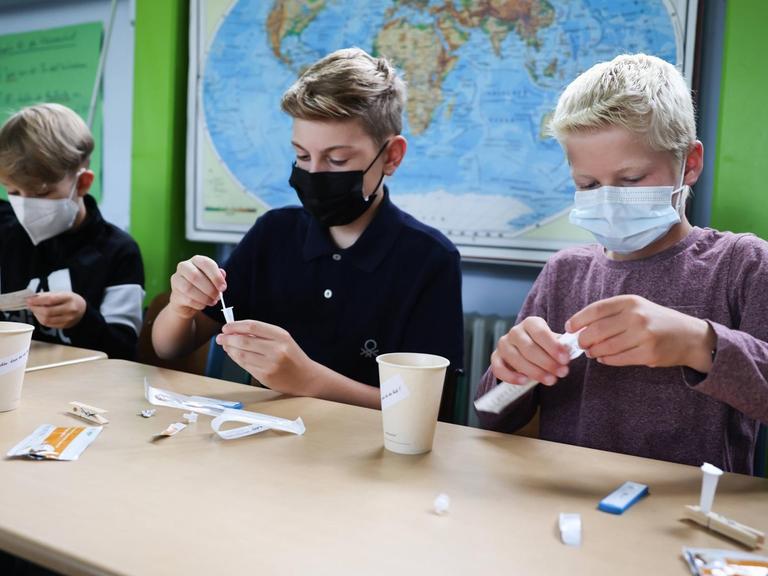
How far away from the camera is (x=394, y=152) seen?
58.9 inches

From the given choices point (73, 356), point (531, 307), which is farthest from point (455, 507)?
point (73, 356)

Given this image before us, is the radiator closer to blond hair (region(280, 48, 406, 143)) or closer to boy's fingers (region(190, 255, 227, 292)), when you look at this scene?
blond hair (region(280, 48, 406, 143))

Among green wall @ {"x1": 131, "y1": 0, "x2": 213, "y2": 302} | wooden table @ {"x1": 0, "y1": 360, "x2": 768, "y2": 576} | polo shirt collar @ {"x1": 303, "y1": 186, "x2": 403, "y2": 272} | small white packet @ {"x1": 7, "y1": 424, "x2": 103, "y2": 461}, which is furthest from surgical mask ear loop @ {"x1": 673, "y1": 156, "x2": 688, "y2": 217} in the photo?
green wall @ {"x1": 131, "y1": 0, "x2": 213, "y2": 302}

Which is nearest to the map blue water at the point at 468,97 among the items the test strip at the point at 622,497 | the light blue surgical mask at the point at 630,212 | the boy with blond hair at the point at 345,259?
the boy with blond hair at the point at 345,259

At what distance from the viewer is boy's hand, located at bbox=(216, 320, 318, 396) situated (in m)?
1.11

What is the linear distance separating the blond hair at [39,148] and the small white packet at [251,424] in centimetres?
117

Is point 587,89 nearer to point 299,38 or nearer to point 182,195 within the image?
point 299,38

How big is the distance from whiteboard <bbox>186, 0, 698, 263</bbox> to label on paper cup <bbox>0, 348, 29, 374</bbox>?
4.52ft

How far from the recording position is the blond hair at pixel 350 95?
140 cm

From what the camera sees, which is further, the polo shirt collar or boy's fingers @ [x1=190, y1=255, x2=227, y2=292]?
the polo shirt collar

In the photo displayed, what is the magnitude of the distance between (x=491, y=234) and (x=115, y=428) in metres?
1.40

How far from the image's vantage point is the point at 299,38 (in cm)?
238

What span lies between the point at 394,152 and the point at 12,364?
2.77ft

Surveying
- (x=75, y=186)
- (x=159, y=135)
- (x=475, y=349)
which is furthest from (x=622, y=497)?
(x=159, y=135)
